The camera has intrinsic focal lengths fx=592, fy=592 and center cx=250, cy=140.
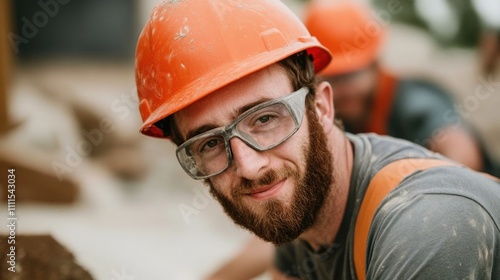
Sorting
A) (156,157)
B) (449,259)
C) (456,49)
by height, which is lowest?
(456,49)

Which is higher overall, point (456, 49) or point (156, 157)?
point (156, 157)

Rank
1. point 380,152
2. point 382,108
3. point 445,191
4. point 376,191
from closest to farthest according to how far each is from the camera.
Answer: point 445,191 < point 376,191 < point 380,152 < point 382,108

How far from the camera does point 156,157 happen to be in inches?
357

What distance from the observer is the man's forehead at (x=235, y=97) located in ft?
7.24

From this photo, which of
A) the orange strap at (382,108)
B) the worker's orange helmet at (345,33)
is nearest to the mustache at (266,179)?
the orange strap at (382,108)

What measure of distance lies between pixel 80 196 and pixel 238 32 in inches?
151

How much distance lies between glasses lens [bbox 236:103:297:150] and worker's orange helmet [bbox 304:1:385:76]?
10.0ft

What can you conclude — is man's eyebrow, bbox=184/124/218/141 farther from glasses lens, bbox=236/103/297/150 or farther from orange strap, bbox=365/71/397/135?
orange strap, bbox=365/71/397/135

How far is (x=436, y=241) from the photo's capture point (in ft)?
5.82

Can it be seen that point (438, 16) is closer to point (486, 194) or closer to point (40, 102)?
point (40, 102)

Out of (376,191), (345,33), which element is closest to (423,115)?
(345,33)

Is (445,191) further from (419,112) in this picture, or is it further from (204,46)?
(419,112)

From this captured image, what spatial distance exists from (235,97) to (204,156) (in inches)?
11.4

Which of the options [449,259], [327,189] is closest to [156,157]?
[327,189]
